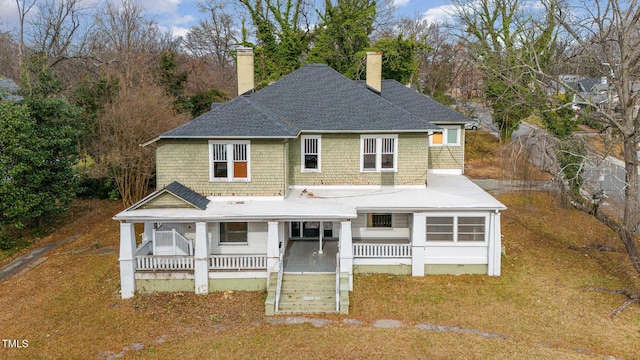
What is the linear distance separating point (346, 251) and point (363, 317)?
2438mm

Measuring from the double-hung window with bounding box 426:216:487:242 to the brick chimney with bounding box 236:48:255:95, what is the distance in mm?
10855

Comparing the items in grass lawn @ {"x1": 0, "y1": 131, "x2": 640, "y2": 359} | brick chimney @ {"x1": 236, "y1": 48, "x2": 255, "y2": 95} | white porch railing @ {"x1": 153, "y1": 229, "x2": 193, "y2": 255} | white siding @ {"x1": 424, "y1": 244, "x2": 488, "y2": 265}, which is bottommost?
grass lawn @ {"x1": 0, "y1": 131, "x2": 640, "y2": 359}

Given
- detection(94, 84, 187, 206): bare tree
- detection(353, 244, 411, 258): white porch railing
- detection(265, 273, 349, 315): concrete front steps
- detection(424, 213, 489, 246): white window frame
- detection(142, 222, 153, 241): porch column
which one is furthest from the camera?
detection(94, 84, 187, 206): bare tree

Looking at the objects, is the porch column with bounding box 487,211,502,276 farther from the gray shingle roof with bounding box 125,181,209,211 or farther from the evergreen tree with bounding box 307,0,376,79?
the evergreen tree with bounding box 307,0,376,79

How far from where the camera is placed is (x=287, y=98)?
2073 cm

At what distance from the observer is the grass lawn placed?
40.2ft

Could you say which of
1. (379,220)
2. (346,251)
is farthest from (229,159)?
(379,220)

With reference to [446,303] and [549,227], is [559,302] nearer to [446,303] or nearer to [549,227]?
[446,303]

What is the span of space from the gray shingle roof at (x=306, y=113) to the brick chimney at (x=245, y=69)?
0.70m

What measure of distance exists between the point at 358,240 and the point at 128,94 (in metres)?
16.7

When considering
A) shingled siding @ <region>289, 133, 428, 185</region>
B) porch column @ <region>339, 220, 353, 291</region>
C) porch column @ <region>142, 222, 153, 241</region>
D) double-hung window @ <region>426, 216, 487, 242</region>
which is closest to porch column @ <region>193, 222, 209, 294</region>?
porch column @ <region>142, 222, 153, 241</region>

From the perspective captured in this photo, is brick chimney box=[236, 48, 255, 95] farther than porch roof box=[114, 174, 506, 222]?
Yes

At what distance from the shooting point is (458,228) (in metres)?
16.7

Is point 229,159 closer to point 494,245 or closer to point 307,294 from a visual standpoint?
point 307,294
